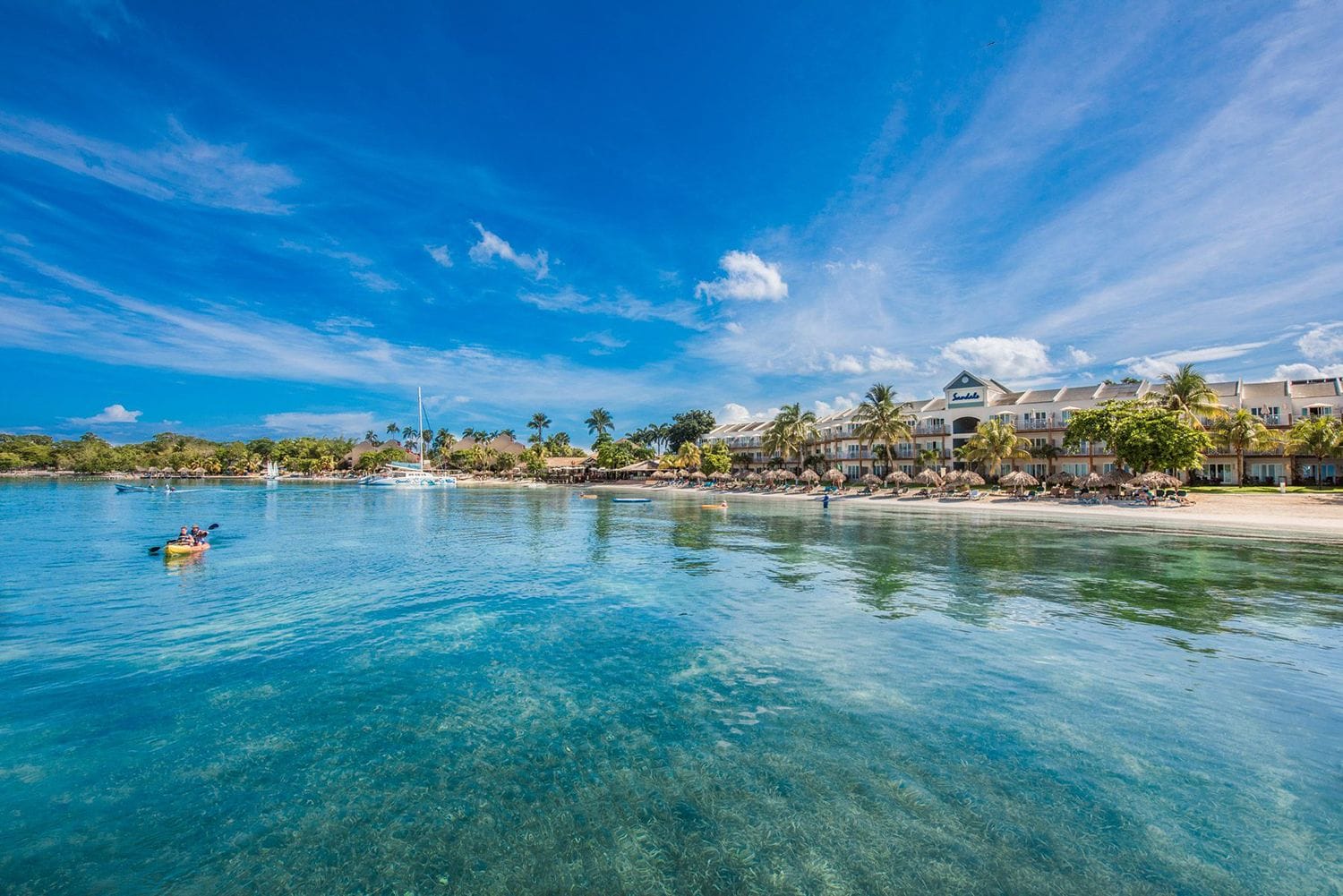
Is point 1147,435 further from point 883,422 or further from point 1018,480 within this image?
point 883,422

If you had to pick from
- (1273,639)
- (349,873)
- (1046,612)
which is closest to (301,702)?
(349,873)

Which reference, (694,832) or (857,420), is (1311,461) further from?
(694,832)

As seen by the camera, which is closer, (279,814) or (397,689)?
(279,814)

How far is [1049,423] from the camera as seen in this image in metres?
64.5

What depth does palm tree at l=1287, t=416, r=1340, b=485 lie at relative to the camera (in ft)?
146

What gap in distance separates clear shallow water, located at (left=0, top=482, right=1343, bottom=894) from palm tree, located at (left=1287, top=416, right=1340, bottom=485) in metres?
39.4

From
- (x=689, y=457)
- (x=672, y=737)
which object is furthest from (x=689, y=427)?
(x=672, y=737)

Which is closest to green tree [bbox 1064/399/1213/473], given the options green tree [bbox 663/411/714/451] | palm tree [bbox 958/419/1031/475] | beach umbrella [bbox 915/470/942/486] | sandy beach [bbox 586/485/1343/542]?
sandy beach [bbox 586/485/1343/542]

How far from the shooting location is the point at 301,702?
32.1ft

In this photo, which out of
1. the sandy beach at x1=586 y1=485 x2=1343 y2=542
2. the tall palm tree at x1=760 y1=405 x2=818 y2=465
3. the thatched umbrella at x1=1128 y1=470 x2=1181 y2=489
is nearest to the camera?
the sandy beach at x1=586 y1=485 x2=1343 y2=542

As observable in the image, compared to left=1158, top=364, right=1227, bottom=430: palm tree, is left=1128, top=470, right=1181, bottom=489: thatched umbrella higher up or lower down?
lower down

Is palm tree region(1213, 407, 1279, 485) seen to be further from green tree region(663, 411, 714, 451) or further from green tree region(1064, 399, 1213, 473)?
green tree region(663, 411, 714, 451)

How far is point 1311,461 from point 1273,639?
59965 mm

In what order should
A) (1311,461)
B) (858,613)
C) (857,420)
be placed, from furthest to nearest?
(857,420), (1311,461), (858,613)
